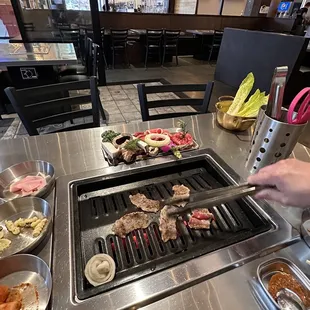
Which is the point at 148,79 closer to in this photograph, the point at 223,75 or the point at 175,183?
the point at 223,75

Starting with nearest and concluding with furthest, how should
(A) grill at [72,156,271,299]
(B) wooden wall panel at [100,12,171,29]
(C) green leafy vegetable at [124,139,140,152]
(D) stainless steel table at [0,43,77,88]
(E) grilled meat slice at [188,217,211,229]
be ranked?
(A) grill at [72,156,271,299] → (E) grilled meat slice at [188,217,211,229] → (C) green leafy vegetable at [124,139,140,152] → (D) stainless steel table at [0,43,77,88] → (B) wooden wall panel at [100,12,171,29]

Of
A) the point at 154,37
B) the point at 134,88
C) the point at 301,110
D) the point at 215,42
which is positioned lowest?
the point at 134,88

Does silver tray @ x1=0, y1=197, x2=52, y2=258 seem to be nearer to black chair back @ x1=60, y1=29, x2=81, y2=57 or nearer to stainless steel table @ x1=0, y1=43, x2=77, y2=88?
stainless steel table @ x1=0, y1=43, x2=77, y2=88

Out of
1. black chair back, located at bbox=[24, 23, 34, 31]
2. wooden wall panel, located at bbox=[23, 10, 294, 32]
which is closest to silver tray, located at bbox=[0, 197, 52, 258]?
wooden wall panel, located at bbox=[23, 10, 294, 32]

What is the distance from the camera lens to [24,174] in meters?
0.85

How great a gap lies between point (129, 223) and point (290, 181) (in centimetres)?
50

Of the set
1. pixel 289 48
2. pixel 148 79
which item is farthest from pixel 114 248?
pixel 148 79

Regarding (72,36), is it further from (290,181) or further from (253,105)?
(290,181)

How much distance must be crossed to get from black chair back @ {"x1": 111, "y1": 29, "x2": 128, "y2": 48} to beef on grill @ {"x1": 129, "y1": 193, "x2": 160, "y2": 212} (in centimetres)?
558

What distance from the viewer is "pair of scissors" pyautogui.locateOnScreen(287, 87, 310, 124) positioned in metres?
0.73

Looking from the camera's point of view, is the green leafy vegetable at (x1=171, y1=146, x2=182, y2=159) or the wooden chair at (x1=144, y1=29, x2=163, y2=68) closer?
the green leafy vegetable at (x1=171, y1=146, x2=182, y2=159)

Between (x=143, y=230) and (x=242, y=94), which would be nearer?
(x=143, y=230)

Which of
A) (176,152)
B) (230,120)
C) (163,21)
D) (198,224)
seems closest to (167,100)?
(230,120)

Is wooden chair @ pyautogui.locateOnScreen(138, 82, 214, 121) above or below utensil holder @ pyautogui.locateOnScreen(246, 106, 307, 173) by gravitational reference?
below
